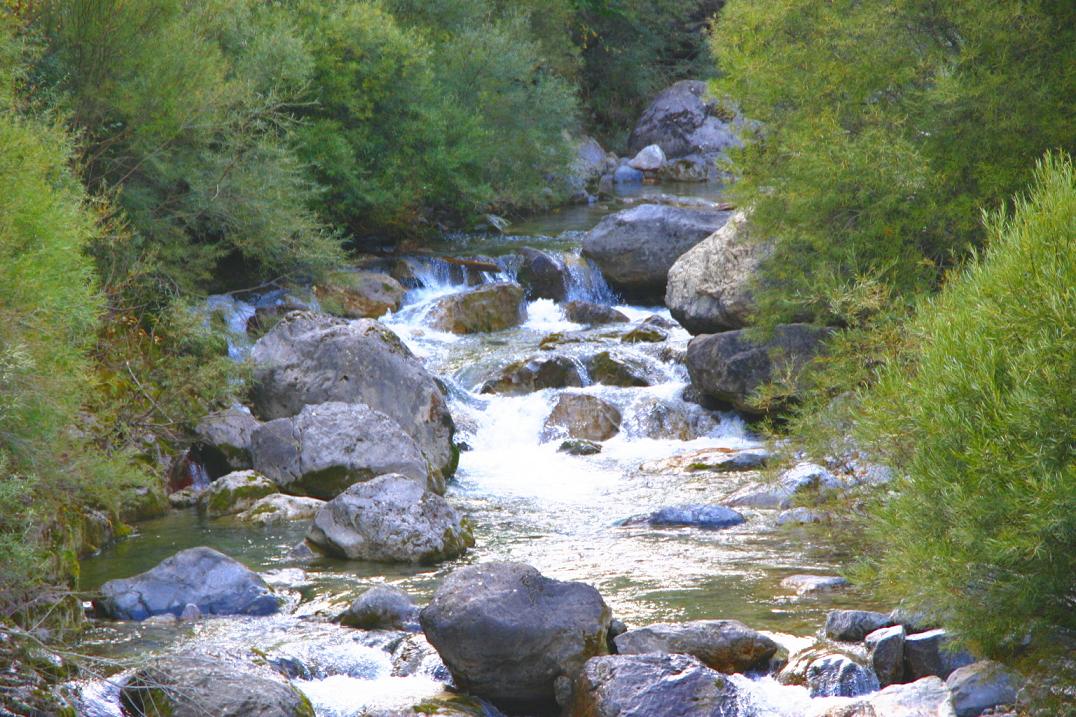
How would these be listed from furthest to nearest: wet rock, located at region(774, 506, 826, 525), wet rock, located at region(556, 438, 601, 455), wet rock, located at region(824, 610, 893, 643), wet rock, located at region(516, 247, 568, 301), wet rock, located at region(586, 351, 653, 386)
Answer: wet rock, located at region(516, 247, 568, 301), wet rock, located at region(586, 351, 653, 386), wet rock, located at region(556, 438, 601, 455), wet rock, located at region(774, 506, 826, 525), wet rock, located at region(824, 610, 893, 643)

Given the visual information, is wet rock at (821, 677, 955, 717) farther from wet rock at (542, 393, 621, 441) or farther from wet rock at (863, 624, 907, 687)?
wet rock at (542, 393, 621, 441)

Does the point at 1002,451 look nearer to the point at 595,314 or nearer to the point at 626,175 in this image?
the point at 595,314

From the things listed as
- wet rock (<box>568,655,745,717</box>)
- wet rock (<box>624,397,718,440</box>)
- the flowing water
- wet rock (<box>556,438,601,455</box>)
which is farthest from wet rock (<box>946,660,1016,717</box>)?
wet rock (<box>624,397,718,440</box>)

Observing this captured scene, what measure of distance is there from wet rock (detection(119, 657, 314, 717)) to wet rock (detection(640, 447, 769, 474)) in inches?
330

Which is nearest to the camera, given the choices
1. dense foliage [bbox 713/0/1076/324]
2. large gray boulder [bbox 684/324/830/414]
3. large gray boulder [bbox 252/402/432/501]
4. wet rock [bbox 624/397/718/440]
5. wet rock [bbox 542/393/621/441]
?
large gray boulder [bbox 252/402/432/501]

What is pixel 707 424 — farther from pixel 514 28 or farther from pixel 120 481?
pixel 514 28

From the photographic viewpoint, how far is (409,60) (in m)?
23.8

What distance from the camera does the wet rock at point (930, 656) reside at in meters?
8.61

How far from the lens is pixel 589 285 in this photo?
75.2ft

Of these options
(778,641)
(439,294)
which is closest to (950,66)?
(778,641)

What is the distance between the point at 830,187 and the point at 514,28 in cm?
1819

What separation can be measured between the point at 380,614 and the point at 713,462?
→ 708 cm

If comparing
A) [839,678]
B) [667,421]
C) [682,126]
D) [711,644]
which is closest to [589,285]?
[667,421]

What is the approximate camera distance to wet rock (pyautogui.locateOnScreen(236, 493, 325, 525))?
1344cm
